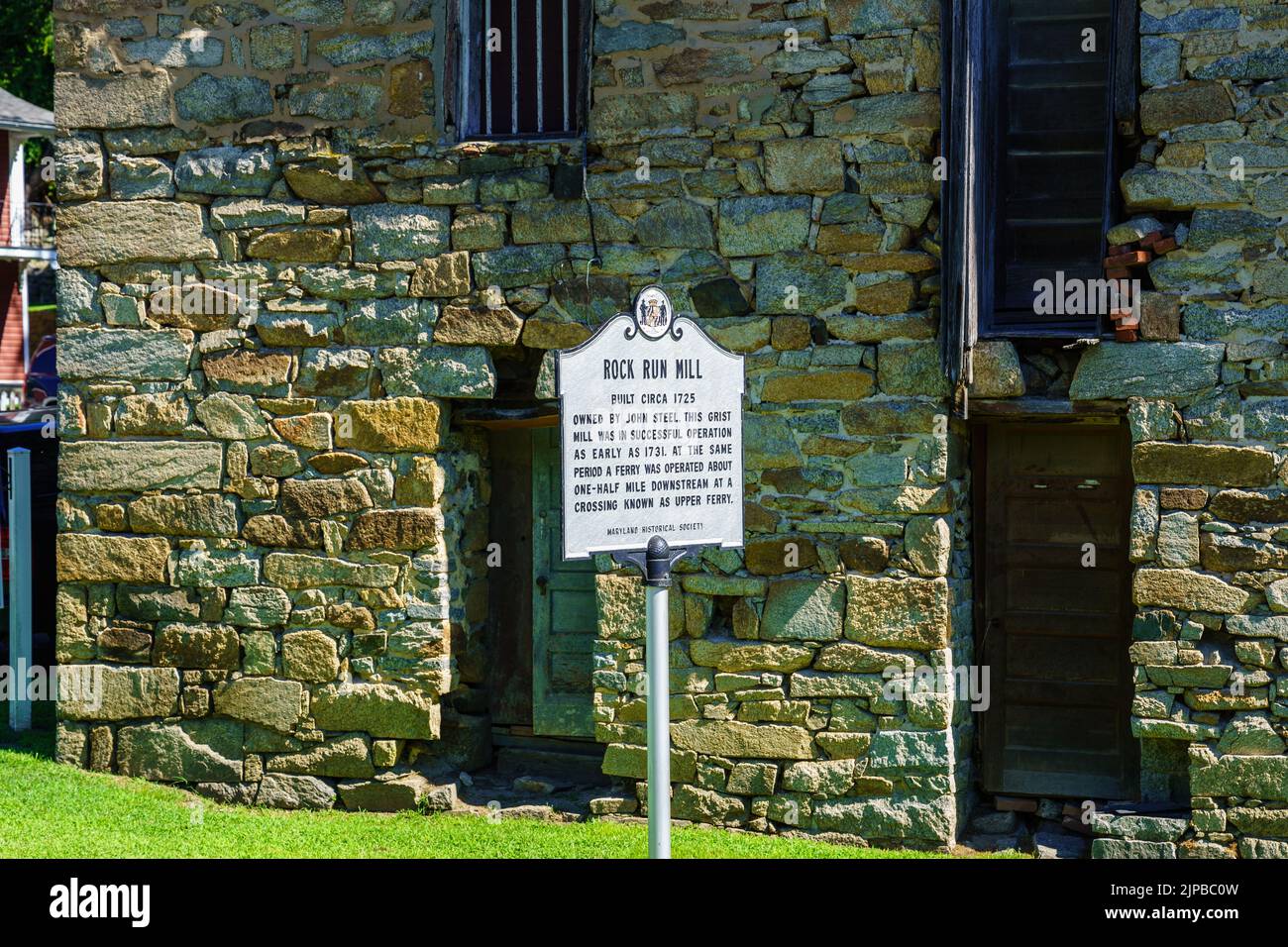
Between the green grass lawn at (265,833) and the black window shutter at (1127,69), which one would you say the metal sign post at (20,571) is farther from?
the black window shutter at (1127,69)

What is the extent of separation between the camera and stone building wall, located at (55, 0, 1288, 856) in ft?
18.2

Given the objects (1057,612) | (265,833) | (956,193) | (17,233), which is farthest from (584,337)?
(17,233)

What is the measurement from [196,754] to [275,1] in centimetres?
370

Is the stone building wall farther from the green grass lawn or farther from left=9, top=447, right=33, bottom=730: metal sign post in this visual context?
left=9, top=447, right=33, bottom=730: metal sign post

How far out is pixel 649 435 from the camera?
3811mm

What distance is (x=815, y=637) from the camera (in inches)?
234

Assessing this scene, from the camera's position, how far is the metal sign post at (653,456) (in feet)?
12.0

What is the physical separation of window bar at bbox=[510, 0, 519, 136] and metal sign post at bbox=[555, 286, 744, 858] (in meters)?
2.90

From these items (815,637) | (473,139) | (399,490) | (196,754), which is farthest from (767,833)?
(473,139)

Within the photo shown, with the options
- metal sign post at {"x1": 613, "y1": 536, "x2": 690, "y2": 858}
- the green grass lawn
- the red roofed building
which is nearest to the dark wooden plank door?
the green grass lawn

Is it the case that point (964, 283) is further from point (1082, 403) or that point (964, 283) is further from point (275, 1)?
point (275, 1)

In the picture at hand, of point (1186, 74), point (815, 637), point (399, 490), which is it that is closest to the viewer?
point (1186, 74)

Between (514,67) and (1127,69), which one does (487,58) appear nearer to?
(514,67)

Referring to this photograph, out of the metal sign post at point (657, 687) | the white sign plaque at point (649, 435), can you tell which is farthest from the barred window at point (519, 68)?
the metal sign post at point (657, 687)
